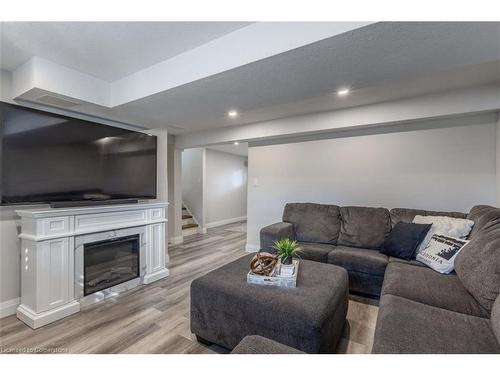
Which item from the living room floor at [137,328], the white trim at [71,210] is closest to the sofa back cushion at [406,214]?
the living room floor at [137,328]

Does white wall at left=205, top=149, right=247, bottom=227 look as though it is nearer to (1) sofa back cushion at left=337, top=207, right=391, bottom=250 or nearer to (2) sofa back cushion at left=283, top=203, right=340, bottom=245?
(2) sofa back cushion at left=283, top=203, right=340, bottom=245

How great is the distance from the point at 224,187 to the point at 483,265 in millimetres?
5979

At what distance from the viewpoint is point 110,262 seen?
259 centimetres

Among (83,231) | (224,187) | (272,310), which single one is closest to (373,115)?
(272,310)

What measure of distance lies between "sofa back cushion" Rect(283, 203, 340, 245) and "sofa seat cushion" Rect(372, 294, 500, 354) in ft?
5.45

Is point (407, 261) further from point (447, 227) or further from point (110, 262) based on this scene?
point (110, 262)

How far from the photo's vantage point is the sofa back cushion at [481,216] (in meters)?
1.91

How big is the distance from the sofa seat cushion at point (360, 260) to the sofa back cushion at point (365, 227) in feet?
0.54

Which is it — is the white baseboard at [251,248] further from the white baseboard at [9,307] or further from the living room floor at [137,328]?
the white baseboard at [9,307]

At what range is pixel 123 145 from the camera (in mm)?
Result: 2750

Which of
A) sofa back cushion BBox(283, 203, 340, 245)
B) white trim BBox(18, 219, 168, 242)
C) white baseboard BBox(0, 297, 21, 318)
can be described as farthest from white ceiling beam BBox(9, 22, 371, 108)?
sofa back cushion BBox(283, 203, 340, 245)
